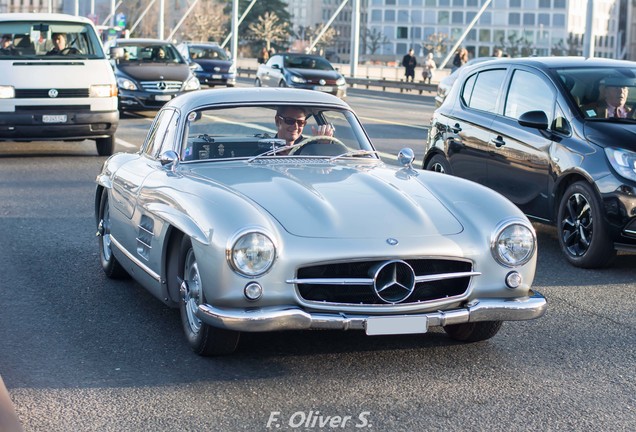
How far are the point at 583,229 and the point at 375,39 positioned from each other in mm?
149576

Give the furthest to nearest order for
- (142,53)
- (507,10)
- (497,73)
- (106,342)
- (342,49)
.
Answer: (342,49), (507,10), (142,53), (497,73), (106,342)

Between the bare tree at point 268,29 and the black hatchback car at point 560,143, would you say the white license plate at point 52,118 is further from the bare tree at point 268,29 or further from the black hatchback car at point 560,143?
the bare tree at point 268,29

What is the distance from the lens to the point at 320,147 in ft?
25.2

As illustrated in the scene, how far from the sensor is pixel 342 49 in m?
197

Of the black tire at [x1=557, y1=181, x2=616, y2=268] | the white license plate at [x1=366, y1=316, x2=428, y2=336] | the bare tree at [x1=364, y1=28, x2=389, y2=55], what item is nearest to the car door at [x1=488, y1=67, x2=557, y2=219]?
the black tire at [x1=557, y1=181, x2=616, y2=268]

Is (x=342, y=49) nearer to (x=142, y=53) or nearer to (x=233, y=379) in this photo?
(x=142, y=53)

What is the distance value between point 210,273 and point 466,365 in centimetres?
140

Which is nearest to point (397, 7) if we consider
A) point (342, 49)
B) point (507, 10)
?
point (507, 10)

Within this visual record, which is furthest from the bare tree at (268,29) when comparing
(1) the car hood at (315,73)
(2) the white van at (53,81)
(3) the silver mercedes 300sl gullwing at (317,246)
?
(3) the silver mercedes 300sl gullwing at (317,246)

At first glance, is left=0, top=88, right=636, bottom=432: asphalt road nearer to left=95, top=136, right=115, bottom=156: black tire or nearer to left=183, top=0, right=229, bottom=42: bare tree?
left=95, top=136, right=115, bottom=156: black tire

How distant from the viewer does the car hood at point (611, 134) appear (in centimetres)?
912

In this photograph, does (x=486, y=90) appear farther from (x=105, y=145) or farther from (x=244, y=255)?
(x=105, y=145)

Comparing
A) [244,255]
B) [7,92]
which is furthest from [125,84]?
[244,255]

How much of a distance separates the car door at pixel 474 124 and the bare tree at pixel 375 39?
145110 millimetres
